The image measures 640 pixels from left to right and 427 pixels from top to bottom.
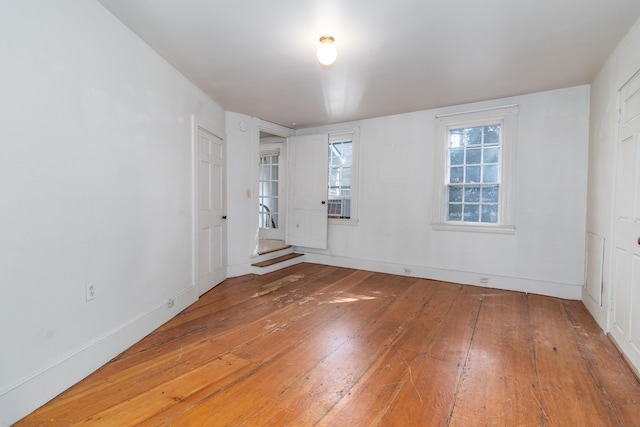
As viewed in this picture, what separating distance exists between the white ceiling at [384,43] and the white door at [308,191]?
1567 millimetres

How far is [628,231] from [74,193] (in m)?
4.00

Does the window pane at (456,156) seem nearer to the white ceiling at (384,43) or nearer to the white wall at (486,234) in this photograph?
the white wall at (486,234)

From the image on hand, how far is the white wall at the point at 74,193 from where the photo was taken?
1548 millimetres

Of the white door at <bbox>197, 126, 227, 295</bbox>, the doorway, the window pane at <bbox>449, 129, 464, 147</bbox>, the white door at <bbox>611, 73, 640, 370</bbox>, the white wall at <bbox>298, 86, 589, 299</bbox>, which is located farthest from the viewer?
the doorway

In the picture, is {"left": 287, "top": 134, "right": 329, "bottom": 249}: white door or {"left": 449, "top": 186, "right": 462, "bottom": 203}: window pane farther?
{"left": 287, "top": 134, "right": 329, "bottom": 249}: white door

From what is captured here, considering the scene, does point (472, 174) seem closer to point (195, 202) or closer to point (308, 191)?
point (308, 191)

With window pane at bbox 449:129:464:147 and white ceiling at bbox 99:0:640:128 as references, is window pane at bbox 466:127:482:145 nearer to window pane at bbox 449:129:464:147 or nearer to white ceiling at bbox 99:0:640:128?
window pane at bbox 449:129:464:147

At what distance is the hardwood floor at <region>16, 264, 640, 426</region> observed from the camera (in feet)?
5.40

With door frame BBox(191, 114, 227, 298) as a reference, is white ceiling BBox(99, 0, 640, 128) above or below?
above

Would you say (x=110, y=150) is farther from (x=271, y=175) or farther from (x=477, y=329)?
(x=271, y=175)

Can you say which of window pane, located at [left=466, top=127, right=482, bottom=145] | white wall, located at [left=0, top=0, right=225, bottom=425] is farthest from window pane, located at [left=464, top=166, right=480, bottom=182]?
white wall, located at [left=0, top=0, right=225, bottom=425]

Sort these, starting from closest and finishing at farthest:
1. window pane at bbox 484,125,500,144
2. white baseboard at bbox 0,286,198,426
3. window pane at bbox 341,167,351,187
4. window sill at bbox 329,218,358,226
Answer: white baseboard at bbox 0,286,198,426, window pane at bbox 484,125,500,144, window sill at bbox 329,218,358,226, window pane at bbox 341,167,351,187

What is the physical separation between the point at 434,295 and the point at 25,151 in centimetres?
399

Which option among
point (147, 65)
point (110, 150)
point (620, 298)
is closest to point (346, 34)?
point (147, 65)
